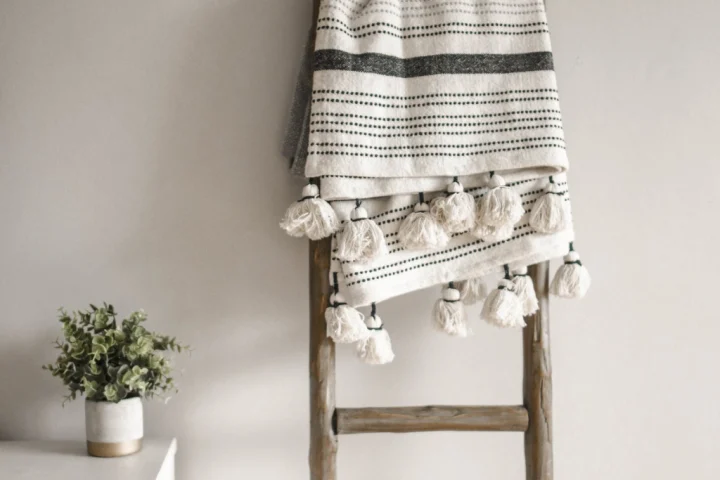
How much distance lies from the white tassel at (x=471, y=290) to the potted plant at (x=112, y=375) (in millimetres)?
437

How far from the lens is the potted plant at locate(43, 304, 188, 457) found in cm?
88

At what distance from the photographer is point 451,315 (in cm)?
92

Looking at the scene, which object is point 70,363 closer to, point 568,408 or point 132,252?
point 132,252

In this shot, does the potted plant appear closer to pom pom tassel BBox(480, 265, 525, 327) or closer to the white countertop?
the white countertop

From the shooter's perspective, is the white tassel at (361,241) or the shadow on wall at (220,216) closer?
the white tassel at (361,241)

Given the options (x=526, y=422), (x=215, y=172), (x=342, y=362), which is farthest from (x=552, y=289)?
(x=215, y=172)

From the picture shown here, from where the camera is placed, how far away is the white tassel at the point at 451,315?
3.01 feet

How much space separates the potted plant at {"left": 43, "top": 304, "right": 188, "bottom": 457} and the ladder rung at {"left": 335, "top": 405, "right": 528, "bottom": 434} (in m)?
0.26

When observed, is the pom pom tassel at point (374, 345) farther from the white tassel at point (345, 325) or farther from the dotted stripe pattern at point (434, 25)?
the dotted stripe pattern at point (434, 25)

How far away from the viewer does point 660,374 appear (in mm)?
1082

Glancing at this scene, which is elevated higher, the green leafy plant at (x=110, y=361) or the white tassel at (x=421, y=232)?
the white tassel at (x=421, y=232)

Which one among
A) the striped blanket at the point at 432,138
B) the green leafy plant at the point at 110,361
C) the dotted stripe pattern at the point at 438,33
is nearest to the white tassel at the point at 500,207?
the striped blanket at the point at 432,138

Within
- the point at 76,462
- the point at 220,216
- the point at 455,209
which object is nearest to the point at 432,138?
the point at 455,209

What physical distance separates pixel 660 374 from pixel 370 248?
570mm
